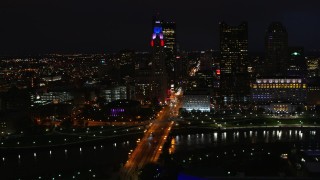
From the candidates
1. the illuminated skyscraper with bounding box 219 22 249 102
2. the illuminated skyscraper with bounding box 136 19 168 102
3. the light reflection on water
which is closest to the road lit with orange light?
the light reflection on water

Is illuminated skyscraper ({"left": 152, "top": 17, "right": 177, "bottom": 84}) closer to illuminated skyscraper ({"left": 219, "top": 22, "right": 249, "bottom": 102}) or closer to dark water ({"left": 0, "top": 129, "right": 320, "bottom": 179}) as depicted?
illuminated skyscraper ({"left": 219, "top": 22, "right": 249, "bottom": 102})

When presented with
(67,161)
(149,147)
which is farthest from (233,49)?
(67,161)

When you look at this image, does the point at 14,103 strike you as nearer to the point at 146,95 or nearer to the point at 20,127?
the point at 20,127

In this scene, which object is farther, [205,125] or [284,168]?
[205,125]

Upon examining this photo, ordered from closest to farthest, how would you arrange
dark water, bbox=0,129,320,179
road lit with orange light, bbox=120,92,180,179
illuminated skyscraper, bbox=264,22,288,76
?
road lit with orange light, bbox=120,92,180,179 < dark water, bbox=0,129,320,179 < illuminated skyscraper, bbox=264,22,288,76

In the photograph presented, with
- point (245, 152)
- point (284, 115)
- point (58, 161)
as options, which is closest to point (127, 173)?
point (58, 161)

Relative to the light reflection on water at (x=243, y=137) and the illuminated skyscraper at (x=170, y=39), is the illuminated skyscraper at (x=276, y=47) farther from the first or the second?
the light reflection on water at (x=243, y=137)

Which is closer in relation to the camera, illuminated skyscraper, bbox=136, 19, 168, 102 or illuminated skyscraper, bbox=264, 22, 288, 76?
illuminated skyscraper, bbox=136, 19, 168, 102
